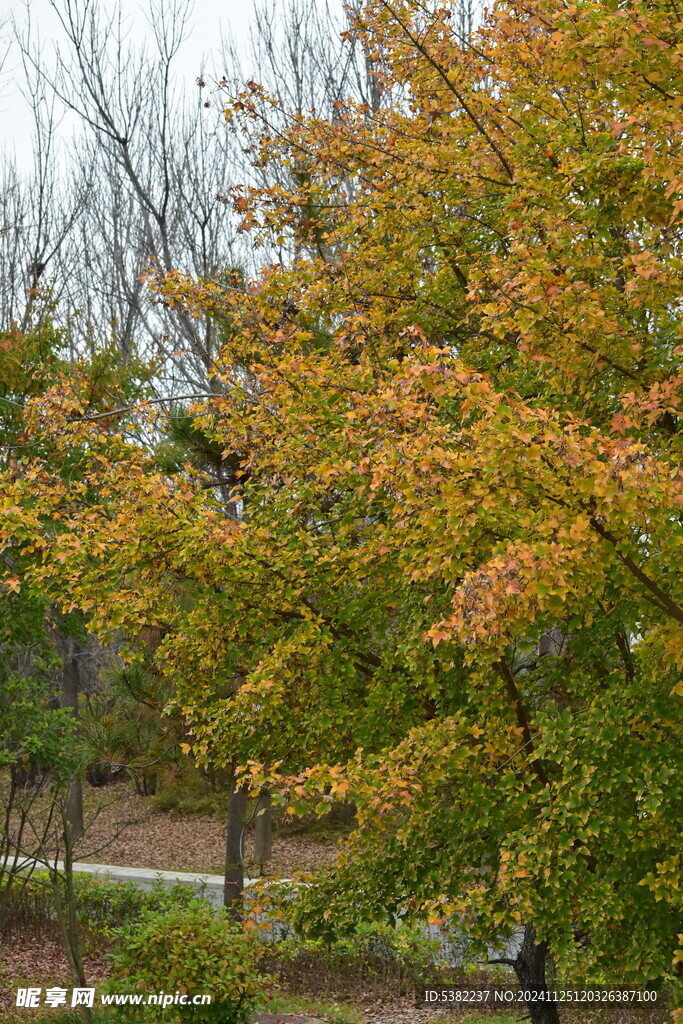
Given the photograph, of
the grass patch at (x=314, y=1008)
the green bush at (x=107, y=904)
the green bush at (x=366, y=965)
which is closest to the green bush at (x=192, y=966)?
the grass patch at (x=314, y=1008)

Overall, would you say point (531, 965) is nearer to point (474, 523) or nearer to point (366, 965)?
point (366, 965)

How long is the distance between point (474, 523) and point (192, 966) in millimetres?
3776

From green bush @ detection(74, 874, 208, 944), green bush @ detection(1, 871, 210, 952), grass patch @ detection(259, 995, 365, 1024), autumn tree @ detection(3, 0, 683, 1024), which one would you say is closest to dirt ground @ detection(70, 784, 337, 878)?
green bush @ detection(74, 874, 208, 944)

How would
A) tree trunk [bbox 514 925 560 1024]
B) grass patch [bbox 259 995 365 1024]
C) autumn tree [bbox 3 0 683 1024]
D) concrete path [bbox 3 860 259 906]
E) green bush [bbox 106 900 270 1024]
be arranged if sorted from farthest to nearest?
concrete path [bbox 3 860 259 906]
grass patch [bbox 259 995 365 1024]
tree trunk [bbox 514 925 560 1024]
green bush [bbox 106 900 270 1024]
autumn tree [bbox 3 0 683 1024]

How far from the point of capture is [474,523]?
146 inches

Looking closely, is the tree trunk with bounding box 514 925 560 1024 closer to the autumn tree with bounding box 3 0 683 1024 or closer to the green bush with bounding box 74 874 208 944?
the autumn tree with bounding box 3 0 683 1024

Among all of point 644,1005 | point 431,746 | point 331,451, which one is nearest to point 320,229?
point 331,451

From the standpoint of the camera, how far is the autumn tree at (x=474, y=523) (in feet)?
12.7

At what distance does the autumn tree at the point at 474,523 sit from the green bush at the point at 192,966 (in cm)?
121

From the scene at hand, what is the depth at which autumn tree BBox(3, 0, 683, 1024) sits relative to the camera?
388cm

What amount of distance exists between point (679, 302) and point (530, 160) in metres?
1.36

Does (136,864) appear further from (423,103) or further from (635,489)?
(635,489)

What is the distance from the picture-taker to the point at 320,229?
9539mm

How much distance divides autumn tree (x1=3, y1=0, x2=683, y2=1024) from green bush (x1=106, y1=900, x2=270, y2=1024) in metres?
1.21
